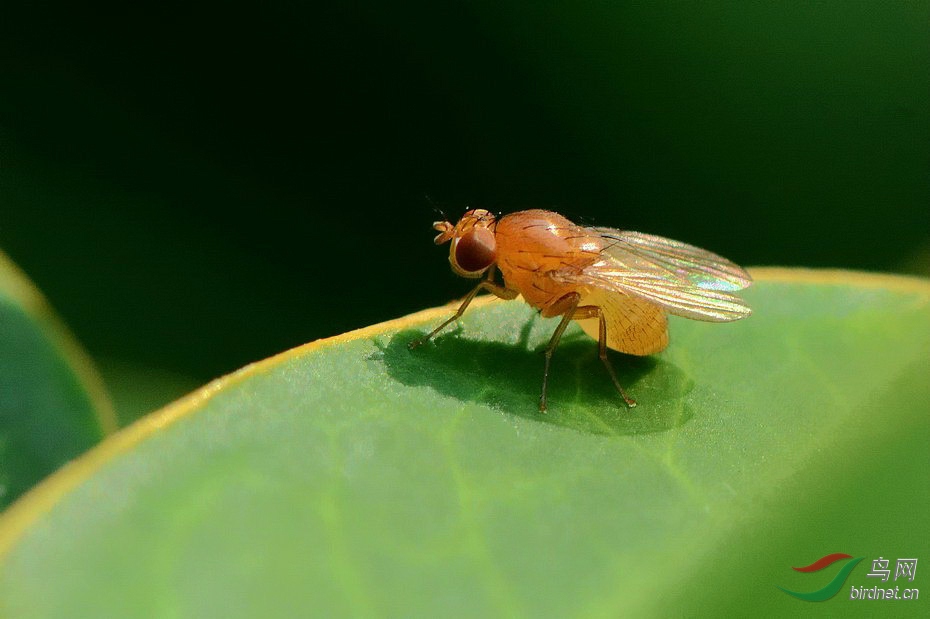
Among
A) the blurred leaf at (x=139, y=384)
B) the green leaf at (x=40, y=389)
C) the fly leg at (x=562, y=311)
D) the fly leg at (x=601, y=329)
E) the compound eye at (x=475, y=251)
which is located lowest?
the fly leg at (x=601, y=329)

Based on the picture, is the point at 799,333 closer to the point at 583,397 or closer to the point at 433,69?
the point at 583,397

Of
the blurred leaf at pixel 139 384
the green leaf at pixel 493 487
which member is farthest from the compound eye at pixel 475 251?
the blurred leaf at pixel 139 384

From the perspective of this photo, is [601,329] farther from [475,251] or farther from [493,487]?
[493,487]

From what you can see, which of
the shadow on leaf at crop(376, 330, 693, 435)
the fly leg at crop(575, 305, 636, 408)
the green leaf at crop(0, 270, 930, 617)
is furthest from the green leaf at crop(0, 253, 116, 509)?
the fly leg at crop(575, 305, 636, 408)

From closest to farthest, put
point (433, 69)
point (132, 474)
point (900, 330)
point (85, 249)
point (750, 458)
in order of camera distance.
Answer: point (132, 474), point (750, 458), point (900, 330), point (85, 249), point (433, 69)

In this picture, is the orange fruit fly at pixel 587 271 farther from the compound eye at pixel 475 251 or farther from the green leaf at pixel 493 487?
the green leaf at pixel 493 487

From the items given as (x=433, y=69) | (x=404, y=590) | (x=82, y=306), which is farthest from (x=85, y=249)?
(x=404, y=590)
